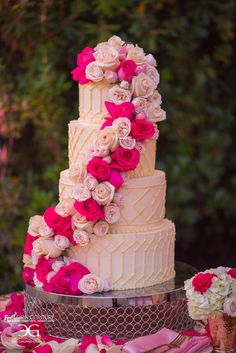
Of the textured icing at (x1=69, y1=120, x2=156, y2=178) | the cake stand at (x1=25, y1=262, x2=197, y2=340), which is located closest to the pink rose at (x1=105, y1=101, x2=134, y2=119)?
the textured icing at (x1=69, y1=120, x2=156, y2=178)

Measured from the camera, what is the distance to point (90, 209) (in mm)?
4109

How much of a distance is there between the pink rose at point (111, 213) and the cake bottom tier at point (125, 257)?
0.28 feet

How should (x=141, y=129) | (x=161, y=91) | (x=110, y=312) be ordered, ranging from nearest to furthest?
(x=110, y=312) → (x=141, y=129) → (x=161, y=91)

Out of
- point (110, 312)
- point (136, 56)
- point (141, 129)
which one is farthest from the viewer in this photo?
point (136, 56)

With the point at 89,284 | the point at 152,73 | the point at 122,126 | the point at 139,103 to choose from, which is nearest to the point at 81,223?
the point at 89,284

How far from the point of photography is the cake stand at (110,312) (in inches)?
161

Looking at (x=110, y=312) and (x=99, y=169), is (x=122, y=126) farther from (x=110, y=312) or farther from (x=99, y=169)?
(x=110, y=312)

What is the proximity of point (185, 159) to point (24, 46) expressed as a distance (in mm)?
1974

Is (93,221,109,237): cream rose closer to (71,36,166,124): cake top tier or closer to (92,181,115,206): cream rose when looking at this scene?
(92,181,115,206): cream rose

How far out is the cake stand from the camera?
4.09 metres

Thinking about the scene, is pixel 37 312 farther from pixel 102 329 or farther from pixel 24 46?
pixel 24 46

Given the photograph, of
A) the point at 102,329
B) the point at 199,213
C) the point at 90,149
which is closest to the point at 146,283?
the point at 102,329

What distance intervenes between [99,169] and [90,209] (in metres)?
0.20

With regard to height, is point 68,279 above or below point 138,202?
below
